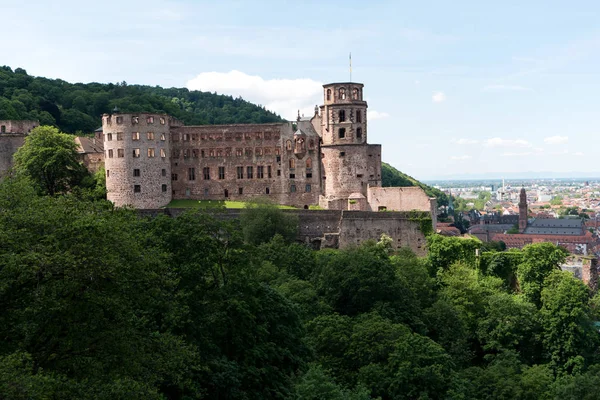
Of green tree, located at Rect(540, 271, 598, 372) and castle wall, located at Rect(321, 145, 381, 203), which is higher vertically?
castle wall, located at Rect(321, 145, 381, 203)

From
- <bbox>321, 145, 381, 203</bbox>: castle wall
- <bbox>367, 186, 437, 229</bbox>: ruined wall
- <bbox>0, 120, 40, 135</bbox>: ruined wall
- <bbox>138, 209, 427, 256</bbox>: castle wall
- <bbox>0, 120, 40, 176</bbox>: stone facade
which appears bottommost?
<bbox>138, 209, 427, 256</bbox>: castle wall

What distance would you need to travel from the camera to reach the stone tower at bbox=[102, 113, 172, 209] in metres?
72.3

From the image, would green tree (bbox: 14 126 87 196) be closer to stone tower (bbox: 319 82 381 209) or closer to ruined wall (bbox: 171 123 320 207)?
ruined wall (bbox: 171 123 320 207)

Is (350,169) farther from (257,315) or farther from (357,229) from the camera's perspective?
(257,315)

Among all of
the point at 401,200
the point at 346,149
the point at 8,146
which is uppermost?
the point at 8,146

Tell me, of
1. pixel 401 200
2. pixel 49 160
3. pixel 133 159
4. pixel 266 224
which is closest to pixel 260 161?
pixel 133 159

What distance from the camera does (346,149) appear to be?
241 ft

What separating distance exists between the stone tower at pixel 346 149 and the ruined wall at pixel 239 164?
2846 mm

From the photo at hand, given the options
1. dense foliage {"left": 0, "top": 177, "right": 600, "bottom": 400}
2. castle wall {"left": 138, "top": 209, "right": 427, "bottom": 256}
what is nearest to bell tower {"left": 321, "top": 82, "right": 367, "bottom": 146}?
castle wall {"left": 138, "top": 209, "right": 427, "bottom": 256}

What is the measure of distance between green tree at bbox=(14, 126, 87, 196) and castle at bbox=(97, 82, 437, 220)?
365cm

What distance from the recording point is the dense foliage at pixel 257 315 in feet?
76.6

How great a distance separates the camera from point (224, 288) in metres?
32.8

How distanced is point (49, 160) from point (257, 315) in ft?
139

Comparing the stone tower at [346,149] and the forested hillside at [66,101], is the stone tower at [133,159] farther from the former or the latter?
the forested hillside at [66,101]
